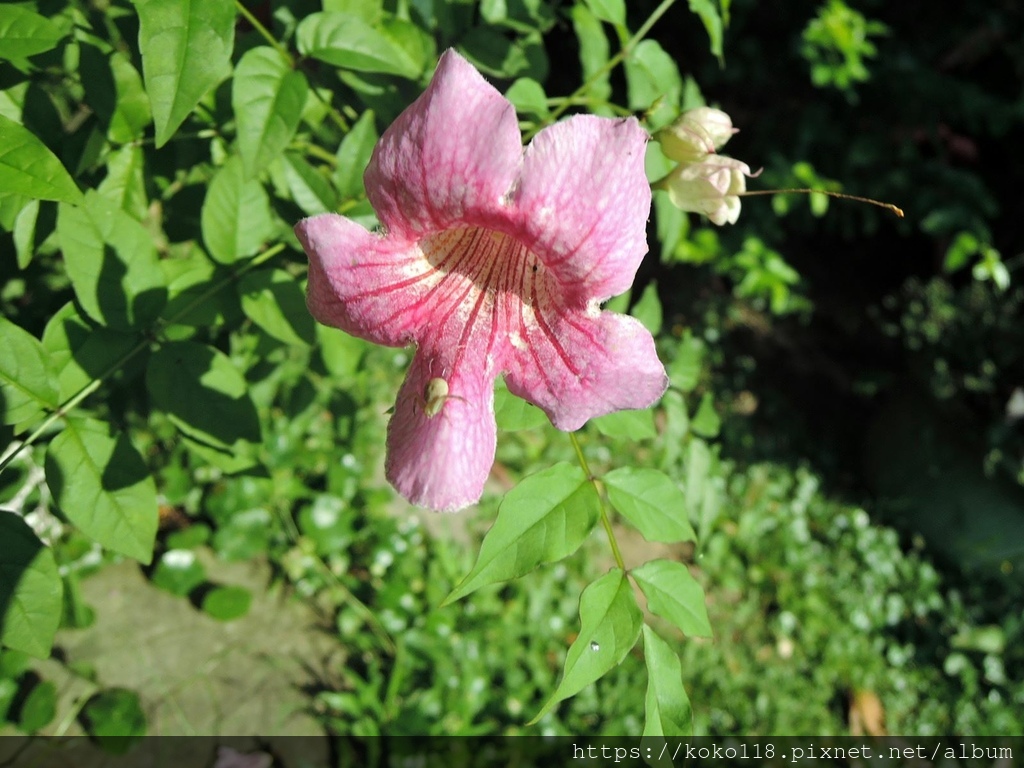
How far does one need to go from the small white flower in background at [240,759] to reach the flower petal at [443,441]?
253cm

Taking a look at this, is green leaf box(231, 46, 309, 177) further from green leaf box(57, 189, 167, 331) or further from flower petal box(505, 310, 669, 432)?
flower petal box(505, 310, 669, 432)

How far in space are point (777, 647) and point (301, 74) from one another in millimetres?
4304

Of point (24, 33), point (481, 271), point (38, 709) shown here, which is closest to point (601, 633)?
point (481, 271)

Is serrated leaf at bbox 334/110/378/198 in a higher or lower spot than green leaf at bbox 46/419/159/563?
higher

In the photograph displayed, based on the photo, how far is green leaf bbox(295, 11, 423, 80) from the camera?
1.47m

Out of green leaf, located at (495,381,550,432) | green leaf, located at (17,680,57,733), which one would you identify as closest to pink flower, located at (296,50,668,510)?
green leaf, located at (495,381,550,432)

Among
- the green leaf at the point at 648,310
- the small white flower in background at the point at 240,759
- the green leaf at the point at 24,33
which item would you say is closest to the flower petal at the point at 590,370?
the green leaf at the point at 648,310

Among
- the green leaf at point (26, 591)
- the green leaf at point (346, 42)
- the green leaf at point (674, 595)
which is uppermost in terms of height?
the green leaf at point (346, 42)

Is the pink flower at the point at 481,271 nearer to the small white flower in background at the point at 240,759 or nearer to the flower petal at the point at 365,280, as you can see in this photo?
the flower petal at the point at 365,280

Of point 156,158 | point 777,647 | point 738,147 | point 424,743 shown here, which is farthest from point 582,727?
point 738,147

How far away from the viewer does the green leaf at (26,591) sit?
125 centimetres

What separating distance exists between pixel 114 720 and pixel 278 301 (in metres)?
2.43

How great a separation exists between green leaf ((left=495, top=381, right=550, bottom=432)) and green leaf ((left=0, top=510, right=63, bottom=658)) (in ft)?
2.68

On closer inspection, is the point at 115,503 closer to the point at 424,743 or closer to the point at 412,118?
the point at 412,118
